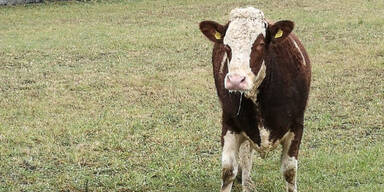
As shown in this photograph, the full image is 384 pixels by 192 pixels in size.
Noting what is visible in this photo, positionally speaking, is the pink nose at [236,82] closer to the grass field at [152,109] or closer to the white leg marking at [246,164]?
the white leg marking at [246,164]

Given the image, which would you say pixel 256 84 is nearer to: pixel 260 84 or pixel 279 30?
pixel 260 84

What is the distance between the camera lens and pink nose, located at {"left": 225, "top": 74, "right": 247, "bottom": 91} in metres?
5.42

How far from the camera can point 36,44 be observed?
56.9ft

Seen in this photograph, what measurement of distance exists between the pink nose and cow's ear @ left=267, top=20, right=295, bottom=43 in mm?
684

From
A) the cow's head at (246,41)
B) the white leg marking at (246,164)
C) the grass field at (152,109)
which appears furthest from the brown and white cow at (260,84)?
the grass field at (152,109)

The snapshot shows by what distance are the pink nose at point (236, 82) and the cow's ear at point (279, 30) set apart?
0.68 m

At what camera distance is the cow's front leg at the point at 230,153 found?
21.5ft

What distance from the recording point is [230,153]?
6.57 m

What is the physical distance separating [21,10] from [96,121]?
1495cm

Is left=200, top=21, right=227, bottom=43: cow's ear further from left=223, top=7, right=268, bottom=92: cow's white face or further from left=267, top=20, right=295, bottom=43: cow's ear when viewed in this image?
left=267, top=20, right=295, bottom=43: cow's ear

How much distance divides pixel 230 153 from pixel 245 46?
4.17 feet

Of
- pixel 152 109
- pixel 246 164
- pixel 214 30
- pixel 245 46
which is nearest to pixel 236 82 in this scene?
pixel 245 46

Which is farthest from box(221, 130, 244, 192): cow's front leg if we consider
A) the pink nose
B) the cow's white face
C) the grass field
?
the pink nose

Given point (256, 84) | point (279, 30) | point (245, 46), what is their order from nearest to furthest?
point (245, 46)
point (279, 30)
point (256, 84)
